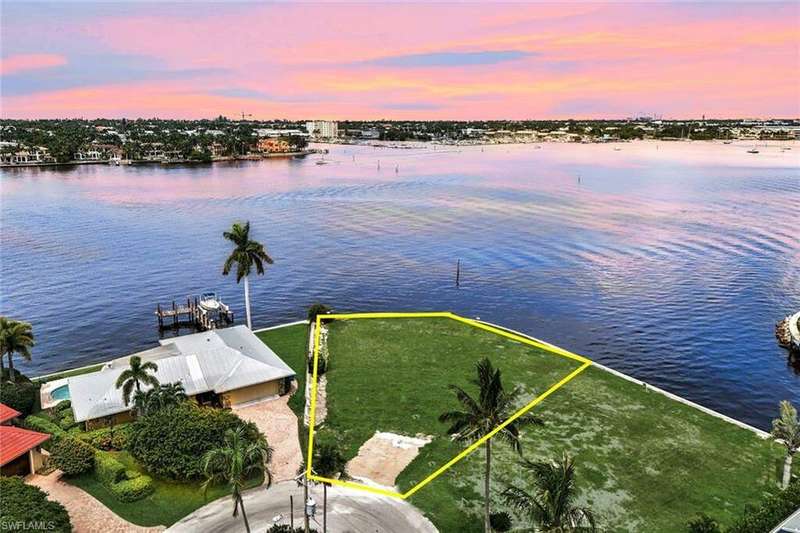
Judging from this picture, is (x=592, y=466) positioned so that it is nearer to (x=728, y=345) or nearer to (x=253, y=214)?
(x=728, y=345)

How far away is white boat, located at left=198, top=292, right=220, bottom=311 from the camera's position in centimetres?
7969

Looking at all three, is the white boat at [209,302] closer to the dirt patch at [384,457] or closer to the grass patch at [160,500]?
the grass patch at [160,500]

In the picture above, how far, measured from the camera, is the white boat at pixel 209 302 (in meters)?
79.7

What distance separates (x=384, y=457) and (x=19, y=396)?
1223 inches

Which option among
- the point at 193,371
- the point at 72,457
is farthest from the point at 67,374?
the point at 72,457

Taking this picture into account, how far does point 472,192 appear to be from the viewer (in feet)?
640

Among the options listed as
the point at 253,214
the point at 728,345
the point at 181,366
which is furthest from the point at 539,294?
the point at 253,214

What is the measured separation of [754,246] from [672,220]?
28.1m

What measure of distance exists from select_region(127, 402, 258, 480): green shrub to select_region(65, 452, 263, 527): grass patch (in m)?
0.80

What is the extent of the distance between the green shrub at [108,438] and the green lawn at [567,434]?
49.3ft

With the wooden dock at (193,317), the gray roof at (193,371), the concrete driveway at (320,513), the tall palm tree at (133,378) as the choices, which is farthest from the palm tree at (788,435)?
the wooden dock at (193,317)

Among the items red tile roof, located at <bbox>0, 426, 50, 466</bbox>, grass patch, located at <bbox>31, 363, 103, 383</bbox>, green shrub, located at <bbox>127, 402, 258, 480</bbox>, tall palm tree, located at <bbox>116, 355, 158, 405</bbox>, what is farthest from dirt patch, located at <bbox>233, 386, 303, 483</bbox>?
grass patch, located at <bbox>31, 363, 103, 383</bbox>

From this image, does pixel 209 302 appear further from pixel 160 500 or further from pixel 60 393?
pixel 160 500

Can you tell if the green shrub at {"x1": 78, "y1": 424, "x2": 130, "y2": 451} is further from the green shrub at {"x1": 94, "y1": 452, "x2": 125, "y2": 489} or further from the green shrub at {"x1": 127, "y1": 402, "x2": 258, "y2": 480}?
the green shrub at {"x1": 127, "y1": 402, "x2": 258, "y2": 480}
